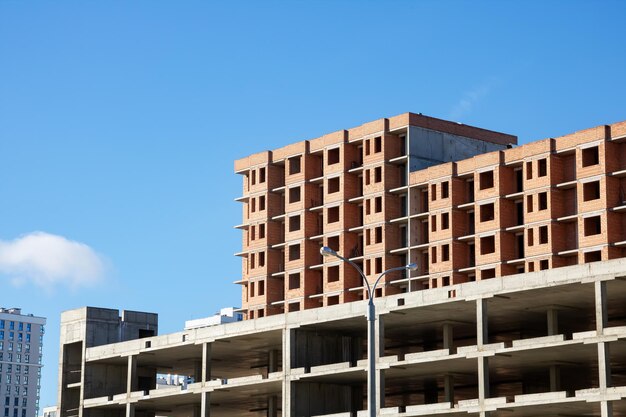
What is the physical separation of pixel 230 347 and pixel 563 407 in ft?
85.7

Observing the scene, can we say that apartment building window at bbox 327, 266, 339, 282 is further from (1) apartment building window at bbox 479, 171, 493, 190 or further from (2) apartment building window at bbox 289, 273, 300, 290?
(1) apartment building window at bbox 479, 171, 493, 190

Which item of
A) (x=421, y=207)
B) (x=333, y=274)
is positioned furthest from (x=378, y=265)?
(x=421, y=207)

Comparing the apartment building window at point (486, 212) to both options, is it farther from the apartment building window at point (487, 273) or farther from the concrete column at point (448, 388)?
the concrete column at point (448, 388)

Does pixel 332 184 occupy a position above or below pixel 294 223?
above

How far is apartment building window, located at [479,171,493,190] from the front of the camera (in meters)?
102

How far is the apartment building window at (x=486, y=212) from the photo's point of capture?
336 ft

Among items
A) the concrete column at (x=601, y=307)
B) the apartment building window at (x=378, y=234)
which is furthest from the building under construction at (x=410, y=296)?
the apartment building window at (x=378, y=234)

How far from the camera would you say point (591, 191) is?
96500mm

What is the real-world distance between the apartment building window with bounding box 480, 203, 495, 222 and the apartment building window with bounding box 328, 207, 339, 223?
607 inches

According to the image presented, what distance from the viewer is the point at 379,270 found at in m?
108

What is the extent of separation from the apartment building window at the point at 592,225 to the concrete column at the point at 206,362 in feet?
110

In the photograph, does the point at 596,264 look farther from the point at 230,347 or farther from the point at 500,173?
the point at 500,173

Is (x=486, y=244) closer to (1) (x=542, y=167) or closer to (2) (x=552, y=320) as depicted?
(1) (x=542, y=167)

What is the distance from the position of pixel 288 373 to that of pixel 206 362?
7476 millimetres
